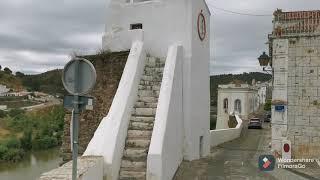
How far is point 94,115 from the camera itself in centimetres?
1159

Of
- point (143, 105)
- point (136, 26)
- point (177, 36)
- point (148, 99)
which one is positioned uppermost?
point (136, 26)

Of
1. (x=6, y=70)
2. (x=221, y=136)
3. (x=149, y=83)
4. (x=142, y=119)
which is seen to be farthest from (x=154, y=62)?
(x=6, y=70)

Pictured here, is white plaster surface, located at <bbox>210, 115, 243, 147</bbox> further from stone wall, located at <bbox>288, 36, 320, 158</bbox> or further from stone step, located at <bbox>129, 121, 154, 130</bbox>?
stone step, located at <bbox>129, 121, 154, 130</bbox>

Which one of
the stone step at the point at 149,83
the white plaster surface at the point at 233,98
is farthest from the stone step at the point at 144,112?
the white plaster surface at the point at 233,98

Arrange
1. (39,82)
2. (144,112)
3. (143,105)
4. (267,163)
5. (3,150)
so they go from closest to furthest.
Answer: (144,112), (143,105), (267,163), (3,150), (39,82)

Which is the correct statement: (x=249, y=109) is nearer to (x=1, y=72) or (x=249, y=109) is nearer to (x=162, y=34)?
(x=162, y=34)

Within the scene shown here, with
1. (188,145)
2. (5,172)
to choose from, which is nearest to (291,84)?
(188,145)

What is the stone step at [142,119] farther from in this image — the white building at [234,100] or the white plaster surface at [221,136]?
the white building at [234,100]

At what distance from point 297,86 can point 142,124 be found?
5014 millimetres

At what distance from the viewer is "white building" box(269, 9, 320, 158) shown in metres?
11.4

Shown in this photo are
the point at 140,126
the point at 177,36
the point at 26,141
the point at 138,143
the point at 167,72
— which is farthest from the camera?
the point at 26,141

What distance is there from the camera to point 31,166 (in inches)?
1721

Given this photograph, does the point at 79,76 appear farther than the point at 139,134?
No

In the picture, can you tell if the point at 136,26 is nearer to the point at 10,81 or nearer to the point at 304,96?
the point at 304,96
